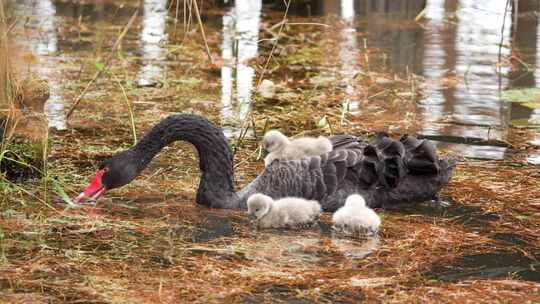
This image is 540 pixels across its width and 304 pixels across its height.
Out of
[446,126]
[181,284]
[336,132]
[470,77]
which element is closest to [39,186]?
[181,284]

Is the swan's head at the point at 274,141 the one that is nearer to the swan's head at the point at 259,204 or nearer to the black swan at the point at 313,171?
the black swan at the point at 313,171

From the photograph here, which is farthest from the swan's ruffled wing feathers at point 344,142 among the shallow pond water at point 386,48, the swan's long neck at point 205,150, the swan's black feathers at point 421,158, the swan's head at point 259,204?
the shallow pond water at point 386,48

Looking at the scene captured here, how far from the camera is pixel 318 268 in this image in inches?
185

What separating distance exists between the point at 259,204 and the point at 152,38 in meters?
5.70

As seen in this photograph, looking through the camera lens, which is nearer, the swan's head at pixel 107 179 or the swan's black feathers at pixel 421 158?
the swan's head at pixel 107 179

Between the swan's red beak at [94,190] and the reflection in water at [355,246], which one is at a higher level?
the swan's red beak at [94,190]

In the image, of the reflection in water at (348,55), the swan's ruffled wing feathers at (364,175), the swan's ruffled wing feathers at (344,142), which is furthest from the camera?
the reflection in water at (348,55)

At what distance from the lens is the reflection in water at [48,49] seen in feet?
24.8

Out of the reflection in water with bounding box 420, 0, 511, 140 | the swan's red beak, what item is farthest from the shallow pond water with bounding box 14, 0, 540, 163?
the swan's red beak

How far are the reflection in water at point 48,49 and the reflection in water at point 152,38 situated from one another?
713mm

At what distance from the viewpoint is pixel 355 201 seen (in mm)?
5285

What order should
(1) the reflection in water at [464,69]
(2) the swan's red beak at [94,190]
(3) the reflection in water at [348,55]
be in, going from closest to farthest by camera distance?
(2) the swan's red beak at [94,190], (1) the reflection in water at [464,69], (3) the reflection in water at [348,55]

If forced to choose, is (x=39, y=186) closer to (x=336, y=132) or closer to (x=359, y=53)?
(x=336, y=132)

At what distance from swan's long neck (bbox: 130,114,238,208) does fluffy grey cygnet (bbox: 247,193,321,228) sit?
0.36 meters
